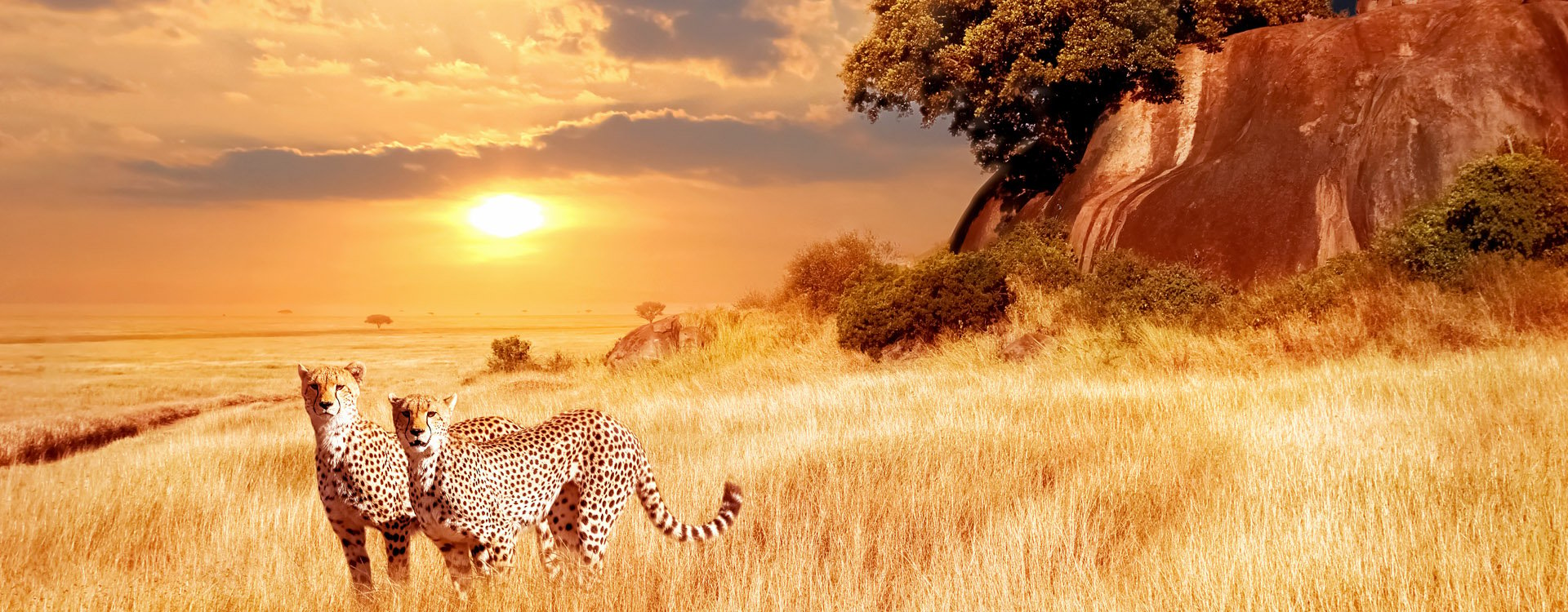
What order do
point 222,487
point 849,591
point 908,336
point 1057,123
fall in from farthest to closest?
point 1057,123 < point 908,336 < point 222,487 < point 849,591

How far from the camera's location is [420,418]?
15.5ft

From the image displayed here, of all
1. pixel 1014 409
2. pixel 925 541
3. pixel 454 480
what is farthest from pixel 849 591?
pixel 1014 409

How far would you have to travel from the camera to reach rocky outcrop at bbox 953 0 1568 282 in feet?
63.7

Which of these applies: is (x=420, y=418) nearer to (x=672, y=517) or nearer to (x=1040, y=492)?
(x=672, y=517)

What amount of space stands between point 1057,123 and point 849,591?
22394 mm

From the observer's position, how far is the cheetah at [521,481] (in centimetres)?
490

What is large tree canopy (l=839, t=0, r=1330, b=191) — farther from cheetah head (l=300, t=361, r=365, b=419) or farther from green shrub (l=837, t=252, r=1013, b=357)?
cheetah head (l=300, t=361, r=365, b=419)

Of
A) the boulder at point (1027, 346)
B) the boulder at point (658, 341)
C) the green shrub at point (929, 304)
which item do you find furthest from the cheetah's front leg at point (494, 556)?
the boulder at point (658, 341)

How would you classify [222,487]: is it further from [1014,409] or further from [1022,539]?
[1014,409]

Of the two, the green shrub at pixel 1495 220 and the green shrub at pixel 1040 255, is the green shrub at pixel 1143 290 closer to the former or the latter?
the green shrub at pixel 1040 255

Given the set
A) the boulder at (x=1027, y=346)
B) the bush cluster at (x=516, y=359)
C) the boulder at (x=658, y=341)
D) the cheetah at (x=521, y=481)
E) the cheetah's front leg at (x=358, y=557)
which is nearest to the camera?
the cheetah at (x=521, y=481)

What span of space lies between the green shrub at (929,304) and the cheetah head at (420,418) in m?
17.3

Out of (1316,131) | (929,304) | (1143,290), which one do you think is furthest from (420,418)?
(1316,131)

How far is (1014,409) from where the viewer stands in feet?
41.3
